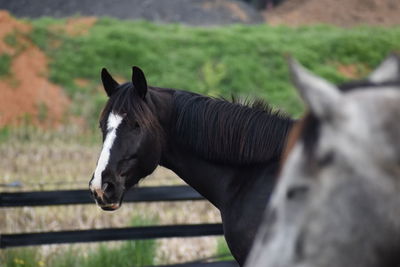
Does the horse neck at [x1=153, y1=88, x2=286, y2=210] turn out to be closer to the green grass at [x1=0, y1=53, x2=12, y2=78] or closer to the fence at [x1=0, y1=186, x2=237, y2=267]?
the fence at [x1=0, y1=186, x2=237, y2=267]

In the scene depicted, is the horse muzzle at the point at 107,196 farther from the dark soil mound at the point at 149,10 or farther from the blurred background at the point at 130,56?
the dark soil mound at the point at 149,10

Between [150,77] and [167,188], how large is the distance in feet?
59.0

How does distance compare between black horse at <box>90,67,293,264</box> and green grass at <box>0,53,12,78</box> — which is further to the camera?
green grass at <box>0,53,12,78</box>

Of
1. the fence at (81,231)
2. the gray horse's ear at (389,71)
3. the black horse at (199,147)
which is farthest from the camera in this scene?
the fence at (81,231)

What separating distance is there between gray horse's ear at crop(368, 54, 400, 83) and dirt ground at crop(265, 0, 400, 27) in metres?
32.6

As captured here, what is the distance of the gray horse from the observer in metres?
1.77

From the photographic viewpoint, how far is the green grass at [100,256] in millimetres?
6230

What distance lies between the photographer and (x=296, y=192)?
1837 millimetres

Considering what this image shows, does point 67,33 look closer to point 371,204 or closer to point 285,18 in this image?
point 285,18

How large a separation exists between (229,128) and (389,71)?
6.39 ft

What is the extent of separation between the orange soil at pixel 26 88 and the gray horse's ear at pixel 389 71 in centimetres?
1884

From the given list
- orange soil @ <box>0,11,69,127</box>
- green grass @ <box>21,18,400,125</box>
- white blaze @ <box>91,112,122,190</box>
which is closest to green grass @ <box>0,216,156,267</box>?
white blaze @ <box>91,112,122,190</box>

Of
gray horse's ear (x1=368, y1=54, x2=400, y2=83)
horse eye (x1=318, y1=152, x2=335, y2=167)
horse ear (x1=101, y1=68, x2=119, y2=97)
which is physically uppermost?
gray horse's ear (x1=368, y1=54, x2=400, y2=83)

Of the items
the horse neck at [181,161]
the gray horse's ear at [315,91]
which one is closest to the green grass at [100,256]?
the horse neck at [181,161]
